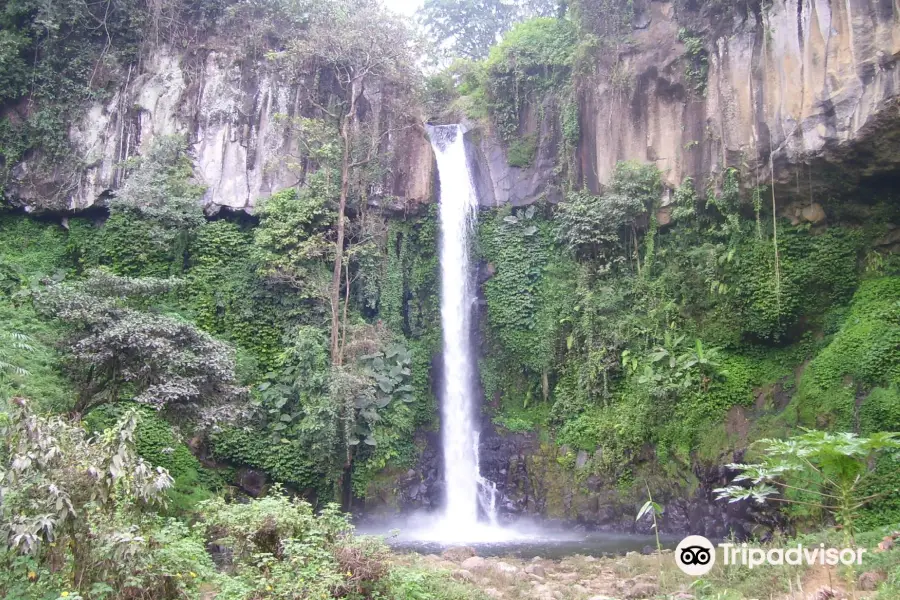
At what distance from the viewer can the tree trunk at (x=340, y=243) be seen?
14.2 metres

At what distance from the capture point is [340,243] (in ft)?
48.5

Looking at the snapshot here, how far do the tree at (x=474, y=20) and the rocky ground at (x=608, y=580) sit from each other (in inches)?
837

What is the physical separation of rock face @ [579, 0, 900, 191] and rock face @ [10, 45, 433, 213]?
4870 mm

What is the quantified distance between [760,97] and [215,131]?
Answer: 40.7 feet

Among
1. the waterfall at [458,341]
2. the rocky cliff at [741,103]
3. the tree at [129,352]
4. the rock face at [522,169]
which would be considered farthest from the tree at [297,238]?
the rocky cliff at [741,103]

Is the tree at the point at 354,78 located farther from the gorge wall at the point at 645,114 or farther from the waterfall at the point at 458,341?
the waterfall at the point at 458,341

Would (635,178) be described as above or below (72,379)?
above

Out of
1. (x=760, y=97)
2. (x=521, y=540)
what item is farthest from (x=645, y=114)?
(x=521, y=540)

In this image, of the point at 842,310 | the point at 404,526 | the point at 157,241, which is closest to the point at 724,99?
the point at 842,310

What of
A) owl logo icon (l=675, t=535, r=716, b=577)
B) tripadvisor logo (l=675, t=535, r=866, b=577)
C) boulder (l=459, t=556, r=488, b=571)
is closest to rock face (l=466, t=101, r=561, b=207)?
boulder (l=459, t=556, r=488, b=571)

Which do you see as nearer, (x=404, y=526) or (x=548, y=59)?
(x=404, y=526)

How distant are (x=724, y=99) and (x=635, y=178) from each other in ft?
7.82

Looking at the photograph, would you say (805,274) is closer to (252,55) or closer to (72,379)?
(72,379)

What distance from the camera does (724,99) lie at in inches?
542
